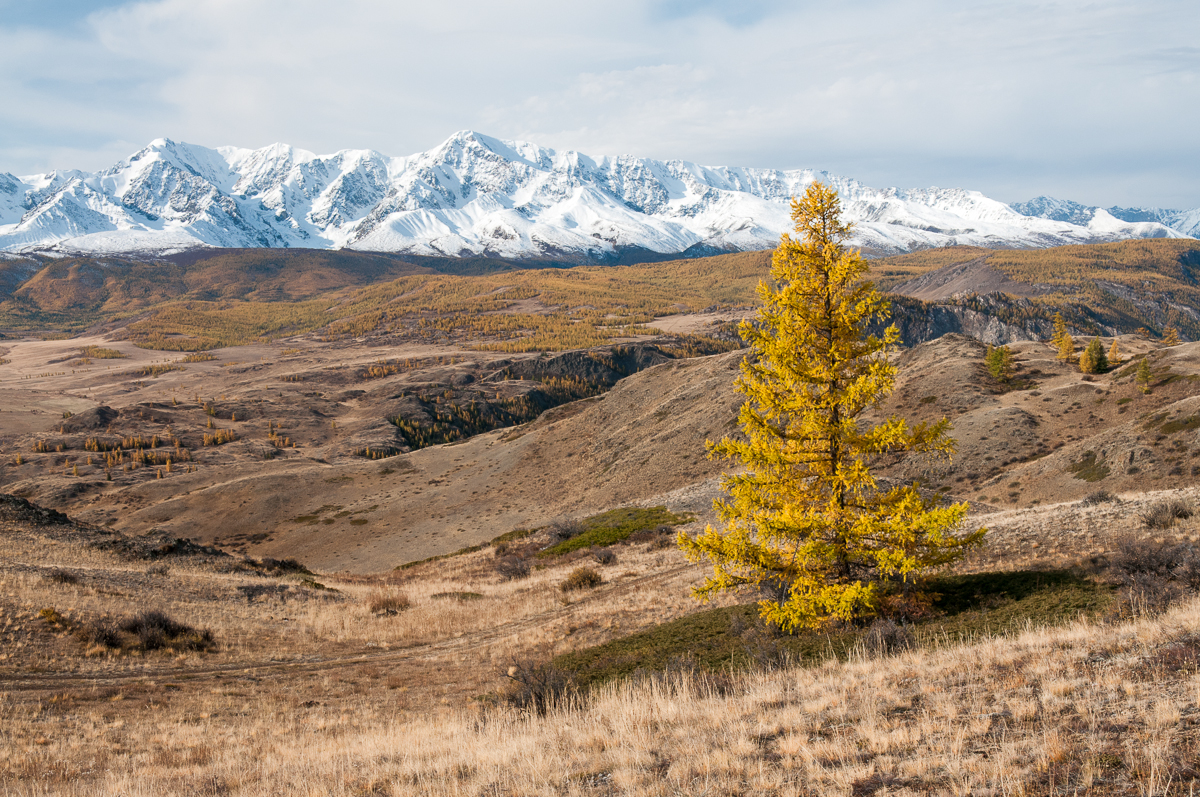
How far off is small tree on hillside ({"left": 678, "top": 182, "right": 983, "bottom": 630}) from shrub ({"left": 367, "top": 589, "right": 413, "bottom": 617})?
16.2 metres

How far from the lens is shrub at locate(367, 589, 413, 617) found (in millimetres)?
24750

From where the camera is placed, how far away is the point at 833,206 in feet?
47.4

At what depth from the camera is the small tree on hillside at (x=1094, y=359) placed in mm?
55469

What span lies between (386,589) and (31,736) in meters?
20.9

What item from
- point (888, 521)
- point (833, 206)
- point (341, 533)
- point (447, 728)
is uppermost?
point (833, 206)

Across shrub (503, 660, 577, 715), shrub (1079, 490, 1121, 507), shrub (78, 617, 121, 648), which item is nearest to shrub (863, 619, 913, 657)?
shrub (503, 660, 577, 715)

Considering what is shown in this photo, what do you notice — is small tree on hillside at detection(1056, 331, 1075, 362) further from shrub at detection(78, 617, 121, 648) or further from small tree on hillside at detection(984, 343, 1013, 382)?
shrub at detection(78, 617, 121, 648)

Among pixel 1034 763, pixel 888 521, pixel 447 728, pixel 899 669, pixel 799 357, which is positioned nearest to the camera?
pixel 1034 763

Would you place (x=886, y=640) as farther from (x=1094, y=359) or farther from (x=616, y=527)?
(x=1094, y=359)

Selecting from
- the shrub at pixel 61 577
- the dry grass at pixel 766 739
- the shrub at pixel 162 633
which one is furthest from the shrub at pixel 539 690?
the shrub at pixel 61 577

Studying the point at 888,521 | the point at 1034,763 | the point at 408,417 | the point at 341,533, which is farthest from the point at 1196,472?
the point at 408,417

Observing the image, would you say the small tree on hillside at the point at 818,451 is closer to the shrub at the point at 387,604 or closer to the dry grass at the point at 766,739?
the dry grass at the point at 766,739

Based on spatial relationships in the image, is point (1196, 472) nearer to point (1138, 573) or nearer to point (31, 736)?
point (1138, 573)

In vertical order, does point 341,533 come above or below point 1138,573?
below
